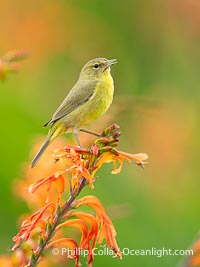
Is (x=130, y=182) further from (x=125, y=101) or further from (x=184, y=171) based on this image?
(x=125, y=101)

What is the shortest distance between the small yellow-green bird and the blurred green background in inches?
6.8

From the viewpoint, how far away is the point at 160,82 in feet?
19.5

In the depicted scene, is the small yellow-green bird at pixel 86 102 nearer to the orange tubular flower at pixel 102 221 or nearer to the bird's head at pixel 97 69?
the bird's head at pixel 97 69

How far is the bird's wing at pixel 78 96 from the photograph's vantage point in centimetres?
372

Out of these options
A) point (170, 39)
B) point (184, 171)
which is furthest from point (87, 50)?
point (184, 171)

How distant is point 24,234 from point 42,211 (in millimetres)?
79

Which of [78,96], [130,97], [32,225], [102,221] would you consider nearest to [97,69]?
[78,96]

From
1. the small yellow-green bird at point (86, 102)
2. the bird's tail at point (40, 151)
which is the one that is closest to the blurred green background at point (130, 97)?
the small yellow-green bird at point (86, 102)

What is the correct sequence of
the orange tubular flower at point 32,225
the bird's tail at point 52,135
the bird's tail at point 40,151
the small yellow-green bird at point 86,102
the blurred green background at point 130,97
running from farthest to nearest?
1. the blurred green background at point 130,97
2. the small yellow-green bird at point 86,102
3. the bird's tail at point 52,135
4. the bird's tail at point 40,151
5. the orange tubular flower at point 32,225

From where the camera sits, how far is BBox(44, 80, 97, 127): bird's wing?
372cm

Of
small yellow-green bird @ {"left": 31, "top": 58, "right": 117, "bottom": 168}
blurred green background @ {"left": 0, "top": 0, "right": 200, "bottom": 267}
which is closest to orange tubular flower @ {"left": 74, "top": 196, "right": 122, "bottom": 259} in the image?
blurred green background @ {"left": 0, "top": 0, "right": 200, "bottom": 267}

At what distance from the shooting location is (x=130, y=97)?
8.83 ft

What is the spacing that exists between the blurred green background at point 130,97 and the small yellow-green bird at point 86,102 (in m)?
0.17

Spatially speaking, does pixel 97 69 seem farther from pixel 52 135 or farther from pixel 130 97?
pixel 130 97
